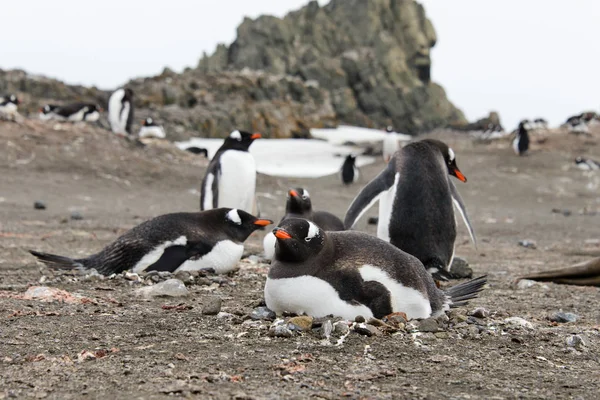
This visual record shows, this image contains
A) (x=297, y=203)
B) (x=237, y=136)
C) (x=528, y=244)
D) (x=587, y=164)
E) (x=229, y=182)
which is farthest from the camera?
(x=587, y=164)

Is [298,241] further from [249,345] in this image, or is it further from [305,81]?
[305,81]

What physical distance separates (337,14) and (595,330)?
5442cm

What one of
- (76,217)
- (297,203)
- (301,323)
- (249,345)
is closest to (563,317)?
(301,323)

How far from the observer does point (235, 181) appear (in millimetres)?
7852

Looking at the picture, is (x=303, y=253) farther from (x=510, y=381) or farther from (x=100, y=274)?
(x=100, y=274)

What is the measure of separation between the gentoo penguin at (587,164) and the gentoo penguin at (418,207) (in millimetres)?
12000

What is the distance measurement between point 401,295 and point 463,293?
0.77 metres

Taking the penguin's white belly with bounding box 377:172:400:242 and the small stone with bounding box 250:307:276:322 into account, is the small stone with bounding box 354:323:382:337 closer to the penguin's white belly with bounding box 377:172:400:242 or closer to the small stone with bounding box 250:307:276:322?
the small stone with bounding box 250:307:276:322

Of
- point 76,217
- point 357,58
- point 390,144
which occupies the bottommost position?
point 76,217

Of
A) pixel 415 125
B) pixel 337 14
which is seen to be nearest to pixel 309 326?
pixel 415 125

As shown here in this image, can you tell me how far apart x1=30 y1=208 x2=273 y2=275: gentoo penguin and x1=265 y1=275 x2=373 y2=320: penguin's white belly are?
5.59ft

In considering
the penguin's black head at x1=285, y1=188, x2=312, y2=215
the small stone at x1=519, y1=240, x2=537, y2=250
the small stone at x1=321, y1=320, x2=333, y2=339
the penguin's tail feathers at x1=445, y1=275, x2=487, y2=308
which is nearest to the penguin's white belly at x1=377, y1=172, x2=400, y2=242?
the penguin's black head at x1=285, y1=188, x2=312, y2=215

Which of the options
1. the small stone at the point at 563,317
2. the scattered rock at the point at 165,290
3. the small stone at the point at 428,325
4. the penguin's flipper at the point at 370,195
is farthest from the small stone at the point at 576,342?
the penguin's flipper at the point at 370,195

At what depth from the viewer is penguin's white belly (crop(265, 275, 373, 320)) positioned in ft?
11.0
